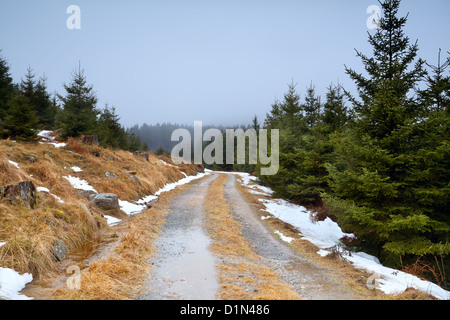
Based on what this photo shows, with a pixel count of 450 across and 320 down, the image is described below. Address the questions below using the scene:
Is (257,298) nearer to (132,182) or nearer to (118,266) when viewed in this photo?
(118,266)

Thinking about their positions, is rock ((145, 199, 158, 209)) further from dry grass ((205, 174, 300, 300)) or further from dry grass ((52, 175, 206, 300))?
dry grass ((52, 175, 206, 300))

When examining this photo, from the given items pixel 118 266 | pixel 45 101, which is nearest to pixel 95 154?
pixel 118 266

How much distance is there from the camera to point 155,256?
565 centimetres

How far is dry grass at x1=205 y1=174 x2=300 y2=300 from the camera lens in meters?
3.93

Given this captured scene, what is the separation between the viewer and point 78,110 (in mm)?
17891

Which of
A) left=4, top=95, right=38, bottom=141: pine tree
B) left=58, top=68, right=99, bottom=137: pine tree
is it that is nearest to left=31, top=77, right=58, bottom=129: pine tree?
left=58, top=68, right=99, bottom=137: pine tree

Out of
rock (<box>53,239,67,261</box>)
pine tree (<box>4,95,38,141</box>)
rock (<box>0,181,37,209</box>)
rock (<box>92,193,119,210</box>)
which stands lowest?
rock (<box>53,239,67,261</box>)

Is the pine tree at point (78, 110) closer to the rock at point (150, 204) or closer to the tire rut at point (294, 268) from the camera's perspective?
the rock at point (150, 204)

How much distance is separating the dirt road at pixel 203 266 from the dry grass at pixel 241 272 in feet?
0.59

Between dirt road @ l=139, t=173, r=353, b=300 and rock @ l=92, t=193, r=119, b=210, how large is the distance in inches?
94.9

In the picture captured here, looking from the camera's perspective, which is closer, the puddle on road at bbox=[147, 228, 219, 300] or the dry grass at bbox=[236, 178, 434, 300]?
the puddle on road at bbox=[147, 228, 219, 300]

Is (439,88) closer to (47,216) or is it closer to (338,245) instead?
(338,245)

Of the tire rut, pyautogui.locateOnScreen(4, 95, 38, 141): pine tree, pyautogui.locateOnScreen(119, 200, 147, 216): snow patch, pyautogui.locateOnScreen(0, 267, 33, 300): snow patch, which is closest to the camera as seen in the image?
pyautogui.locateOnScreen(0, 267, 33, 300): snow patch
